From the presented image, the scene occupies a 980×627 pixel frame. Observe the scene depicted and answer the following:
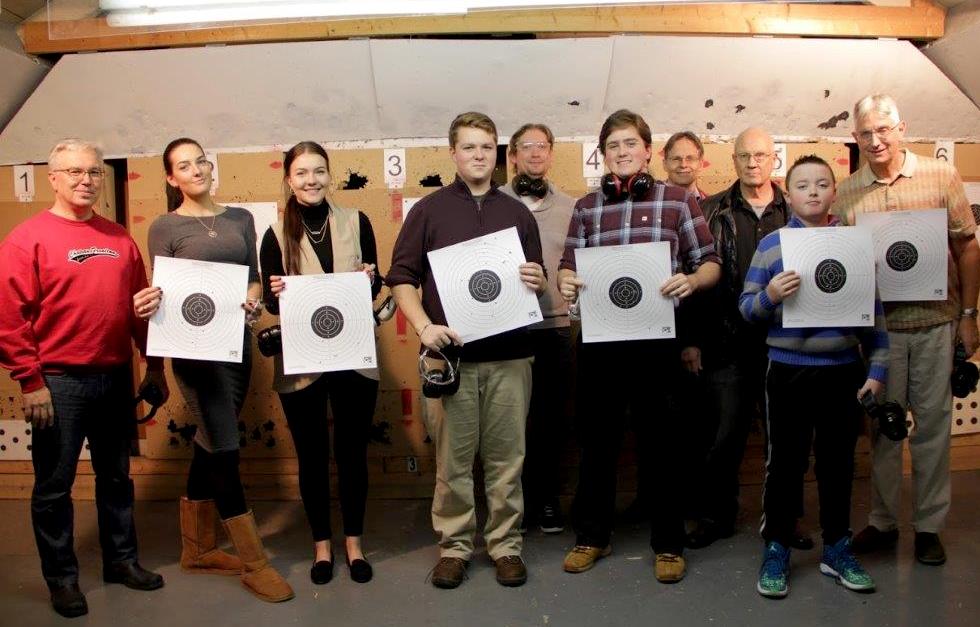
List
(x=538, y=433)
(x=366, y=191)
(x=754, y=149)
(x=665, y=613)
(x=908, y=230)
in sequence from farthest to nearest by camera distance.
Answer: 1. (x=366, y=191)
2. (x=538, y=433)
3. (x=754, y=149)
4. (x=908, y=230)
5. (x=665, y=613)

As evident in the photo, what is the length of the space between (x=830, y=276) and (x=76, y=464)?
2.67 meters

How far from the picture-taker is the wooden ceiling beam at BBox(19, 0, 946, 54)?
12.6 ft

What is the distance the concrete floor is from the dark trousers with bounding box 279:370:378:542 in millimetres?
294

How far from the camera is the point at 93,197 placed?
275 centimetres

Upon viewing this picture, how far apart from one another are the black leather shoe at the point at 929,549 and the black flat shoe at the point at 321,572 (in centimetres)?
222

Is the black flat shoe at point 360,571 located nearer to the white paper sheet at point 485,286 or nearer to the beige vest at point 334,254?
the beige vest at point 334,254

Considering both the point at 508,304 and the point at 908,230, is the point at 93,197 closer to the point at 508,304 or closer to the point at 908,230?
the point at 508,304

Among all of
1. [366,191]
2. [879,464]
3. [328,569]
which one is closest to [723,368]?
[879,464]

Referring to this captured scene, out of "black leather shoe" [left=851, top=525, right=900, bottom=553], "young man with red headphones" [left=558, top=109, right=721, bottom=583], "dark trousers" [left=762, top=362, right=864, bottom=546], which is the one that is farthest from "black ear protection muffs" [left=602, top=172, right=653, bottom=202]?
"black leather shoe" [left=851, top=525, right=900, bottom=553]

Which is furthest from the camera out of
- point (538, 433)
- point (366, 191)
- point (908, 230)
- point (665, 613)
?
point (366, 191)

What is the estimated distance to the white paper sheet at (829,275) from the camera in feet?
8.73

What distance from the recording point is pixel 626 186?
9.12 ft

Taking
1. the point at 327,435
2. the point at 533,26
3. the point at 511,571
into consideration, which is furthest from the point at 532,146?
the point at 511,571

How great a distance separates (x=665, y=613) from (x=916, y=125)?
294 centimetres
